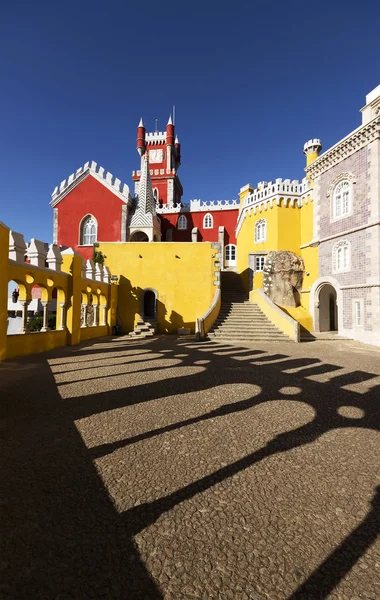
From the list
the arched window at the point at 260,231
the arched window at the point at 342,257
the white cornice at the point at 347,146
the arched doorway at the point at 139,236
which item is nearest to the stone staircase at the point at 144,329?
the arched window at the point at 260,231

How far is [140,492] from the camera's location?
222 cm

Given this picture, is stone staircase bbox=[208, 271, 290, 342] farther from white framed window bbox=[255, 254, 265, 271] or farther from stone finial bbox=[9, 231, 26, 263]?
stone finial bbox=[9, 231, 26, 263]

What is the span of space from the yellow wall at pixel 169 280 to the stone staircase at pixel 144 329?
0.46 meters

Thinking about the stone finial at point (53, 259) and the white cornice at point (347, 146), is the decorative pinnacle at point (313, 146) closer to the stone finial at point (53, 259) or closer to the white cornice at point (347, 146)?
the white cornice at point (347, 146)

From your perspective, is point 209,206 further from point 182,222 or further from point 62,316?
point 62,316

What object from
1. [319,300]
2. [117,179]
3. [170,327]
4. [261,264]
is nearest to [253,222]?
[261,264]

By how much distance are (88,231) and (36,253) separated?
50.8ft

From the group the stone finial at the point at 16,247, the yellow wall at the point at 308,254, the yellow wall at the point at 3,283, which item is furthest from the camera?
the yellow wall at the point at 308,254

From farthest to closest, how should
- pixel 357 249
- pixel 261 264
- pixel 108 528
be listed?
pixel 261 264 < pixel 357 249 < pixel 108 528

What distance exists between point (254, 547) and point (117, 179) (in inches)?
987

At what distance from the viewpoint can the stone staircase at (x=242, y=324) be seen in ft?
41.3

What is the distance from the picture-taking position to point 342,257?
14961 millimetres

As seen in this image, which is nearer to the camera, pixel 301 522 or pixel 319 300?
pixel 301 522

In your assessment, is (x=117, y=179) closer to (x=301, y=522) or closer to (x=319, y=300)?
(x=319, y=300)
